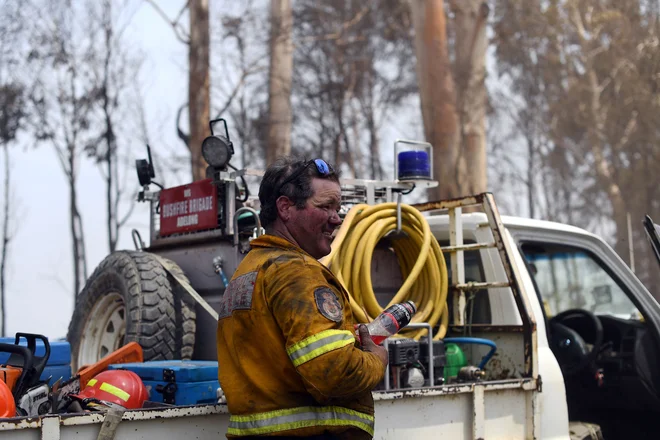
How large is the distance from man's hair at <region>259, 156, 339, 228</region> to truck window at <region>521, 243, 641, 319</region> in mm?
2732

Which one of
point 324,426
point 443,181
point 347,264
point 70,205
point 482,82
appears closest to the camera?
point 324,426

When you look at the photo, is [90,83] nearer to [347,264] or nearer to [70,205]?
[70,205]

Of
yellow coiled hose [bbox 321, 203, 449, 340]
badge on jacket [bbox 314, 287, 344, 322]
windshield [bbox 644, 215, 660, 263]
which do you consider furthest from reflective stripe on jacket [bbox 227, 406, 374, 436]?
windshield [bbox 644, 215, 660, 263]

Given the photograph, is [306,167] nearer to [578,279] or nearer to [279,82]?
[578,279]

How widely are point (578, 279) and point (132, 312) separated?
2.86m

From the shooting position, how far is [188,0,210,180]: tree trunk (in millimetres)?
15422

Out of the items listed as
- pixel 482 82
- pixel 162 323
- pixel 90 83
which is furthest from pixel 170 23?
pixel 162 323


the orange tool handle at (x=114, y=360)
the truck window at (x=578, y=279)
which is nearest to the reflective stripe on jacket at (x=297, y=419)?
the orange tool handle at (x=114, y=360)

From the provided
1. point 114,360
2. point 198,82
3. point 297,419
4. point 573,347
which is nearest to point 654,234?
point 573,347

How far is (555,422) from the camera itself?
4090mm

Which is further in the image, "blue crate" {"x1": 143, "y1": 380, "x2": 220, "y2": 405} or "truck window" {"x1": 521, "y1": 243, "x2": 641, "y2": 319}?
"truck window" {"x1": 521, "y1": 243, "x2": 641, "y2": 319}

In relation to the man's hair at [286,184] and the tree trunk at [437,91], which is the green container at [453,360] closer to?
the man's hair at [286,184]

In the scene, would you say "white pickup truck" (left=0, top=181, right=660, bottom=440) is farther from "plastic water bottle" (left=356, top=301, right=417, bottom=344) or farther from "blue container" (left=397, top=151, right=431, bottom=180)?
"plastic water bottle" (left=356, top=301, right=417, bottom=344)

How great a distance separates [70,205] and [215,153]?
13519 mm
